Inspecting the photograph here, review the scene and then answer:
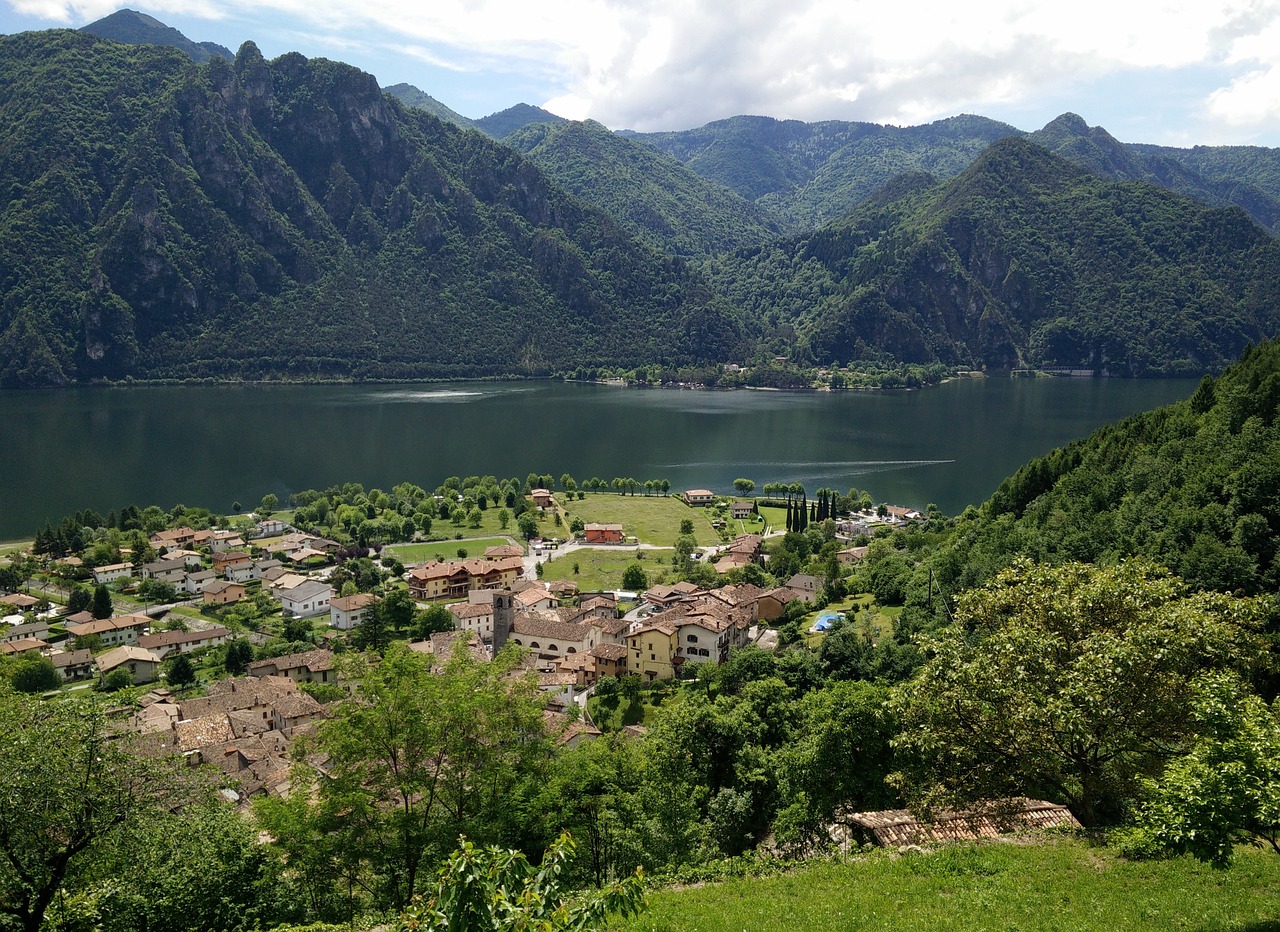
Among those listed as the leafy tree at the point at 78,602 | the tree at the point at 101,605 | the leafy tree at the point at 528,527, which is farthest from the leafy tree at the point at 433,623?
the leafy tree at the point at 528,527

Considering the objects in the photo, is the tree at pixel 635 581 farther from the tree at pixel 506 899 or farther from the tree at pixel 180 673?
the tree at pixel 506 899

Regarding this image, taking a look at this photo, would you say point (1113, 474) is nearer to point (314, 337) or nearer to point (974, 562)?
point (974, 562)

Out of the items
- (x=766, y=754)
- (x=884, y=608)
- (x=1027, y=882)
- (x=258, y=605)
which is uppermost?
(x=1027, y=882)

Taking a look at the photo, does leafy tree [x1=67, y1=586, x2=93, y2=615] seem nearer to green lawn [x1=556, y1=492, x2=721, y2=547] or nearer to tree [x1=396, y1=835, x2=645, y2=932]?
green lawn [x1=556, y1=492, x2=721, y2=547]

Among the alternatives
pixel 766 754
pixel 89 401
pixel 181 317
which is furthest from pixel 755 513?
pixel 181 317

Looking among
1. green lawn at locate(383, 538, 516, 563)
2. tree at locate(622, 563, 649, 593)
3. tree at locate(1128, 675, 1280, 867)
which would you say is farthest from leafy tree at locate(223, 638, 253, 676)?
tree at locate(1128, 675, 1280, 867)

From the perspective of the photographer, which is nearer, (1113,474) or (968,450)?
(1113,474)
